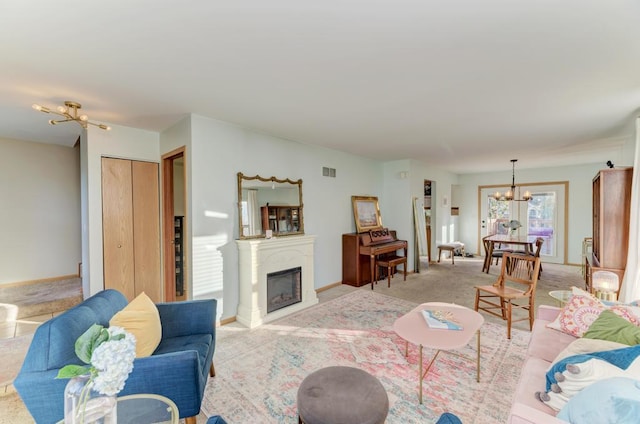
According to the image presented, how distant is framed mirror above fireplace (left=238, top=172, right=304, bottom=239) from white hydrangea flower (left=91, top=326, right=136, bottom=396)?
2.56 m

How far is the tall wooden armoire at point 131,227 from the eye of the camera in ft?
11.5

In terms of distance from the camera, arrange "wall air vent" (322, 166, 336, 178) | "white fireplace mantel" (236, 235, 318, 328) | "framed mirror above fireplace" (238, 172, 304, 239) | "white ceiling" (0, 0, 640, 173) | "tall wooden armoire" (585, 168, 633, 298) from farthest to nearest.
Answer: "wall air vent" (322, 166, 336, 178), "framed mirror above fireplace" (238, 172, 304, 239), "white fireplace mantel" (236, 235, 318, 328), "tall wooden armoire" (585, 168, 633, 298), "white ceiling" (0, 0, 640, 173)

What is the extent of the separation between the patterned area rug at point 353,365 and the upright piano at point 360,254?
55.1 inches

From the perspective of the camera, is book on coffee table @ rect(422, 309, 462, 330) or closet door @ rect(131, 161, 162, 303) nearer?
book on coffee table @ rect(422, 309, 462, 330)

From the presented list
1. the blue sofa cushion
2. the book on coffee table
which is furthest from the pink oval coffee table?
the blue sofa cushion

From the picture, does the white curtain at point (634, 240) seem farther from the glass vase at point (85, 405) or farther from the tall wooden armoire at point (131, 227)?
the tall wooden armoire at point (131, 227)

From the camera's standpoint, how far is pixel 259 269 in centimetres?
347

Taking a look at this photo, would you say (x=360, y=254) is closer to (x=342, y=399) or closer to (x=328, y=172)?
(x=328, y=172)

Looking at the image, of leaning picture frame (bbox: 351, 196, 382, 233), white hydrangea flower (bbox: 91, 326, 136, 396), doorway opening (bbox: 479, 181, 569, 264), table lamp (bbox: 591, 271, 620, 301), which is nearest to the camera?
white hydrangea flower (bbox: 91, 326, 136, 396)

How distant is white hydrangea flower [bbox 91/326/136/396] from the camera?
3.20 feet

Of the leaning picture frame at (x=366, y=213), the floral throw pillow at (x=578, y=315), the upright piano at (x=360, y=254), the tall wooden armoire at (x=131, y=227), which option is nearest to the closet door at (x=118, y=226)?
the tall wooden armoire at (x=131, y=227)

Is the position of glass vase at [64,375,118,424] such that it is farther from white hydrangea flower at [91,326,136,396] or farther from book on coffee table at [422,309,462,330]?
book on coffee table at [422,309,462,330]

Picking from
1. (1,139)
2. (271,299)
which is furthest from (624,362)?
(1,139)

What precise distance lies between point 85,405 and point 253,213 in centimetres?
276
